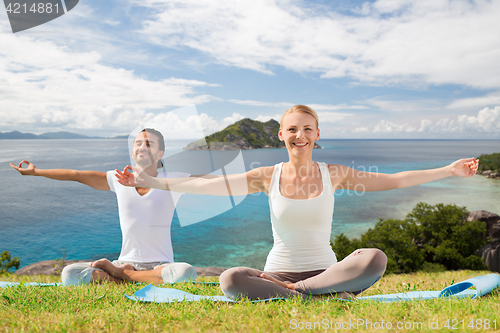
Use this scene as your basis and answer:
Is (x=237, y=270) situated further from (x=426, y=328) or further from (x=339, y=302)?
(x=426, y=328)

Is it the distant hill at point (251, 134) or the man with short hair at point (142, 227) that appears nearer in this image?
the man with short hair at point (142, 227)

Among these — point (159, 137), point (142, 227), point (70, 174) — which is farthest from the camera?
point (159, 137)

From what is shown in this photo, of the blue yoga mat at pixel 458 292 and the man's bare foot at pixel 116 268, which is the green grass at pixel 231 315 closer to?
the blue yoga mat at pixel 458 292

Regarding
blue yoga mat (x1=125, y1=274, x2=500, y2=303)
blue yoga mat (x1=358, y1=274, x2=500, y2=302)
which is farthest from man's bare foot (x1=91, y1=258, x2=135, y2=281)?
blue yoga mat (x1=358, y1=274, x2=500, y2=302)

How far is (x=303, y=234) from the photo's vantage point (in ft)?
11.4

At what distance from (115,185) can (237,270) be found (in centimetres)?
288

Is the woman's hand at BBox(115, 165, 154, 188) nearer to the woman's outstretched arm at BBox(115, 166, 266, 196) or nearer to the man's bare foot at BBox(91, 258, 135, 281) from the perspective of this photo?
the woman's outstretched arm at BBox(115, 166, 266, 196)

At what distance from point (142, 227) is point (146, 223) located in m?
0.09

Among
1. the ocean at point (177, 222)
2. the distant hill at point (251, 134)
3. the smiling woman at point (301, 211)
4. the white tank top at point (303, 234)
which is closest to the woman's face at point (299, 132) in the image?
the smiling woman at point (301, 211)

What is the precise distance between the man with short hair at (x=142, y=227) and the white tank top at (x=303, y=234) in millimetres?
1853

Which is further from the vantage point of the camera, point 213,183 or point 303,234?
point 213,183

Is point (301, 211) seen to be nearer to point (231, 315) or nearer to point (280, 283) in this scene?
point (280, 283)

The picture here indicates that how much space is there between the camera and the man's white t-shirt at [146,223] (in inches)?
191

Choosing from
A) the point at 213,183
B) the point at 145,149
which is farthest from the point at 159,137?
the point at 213,183
